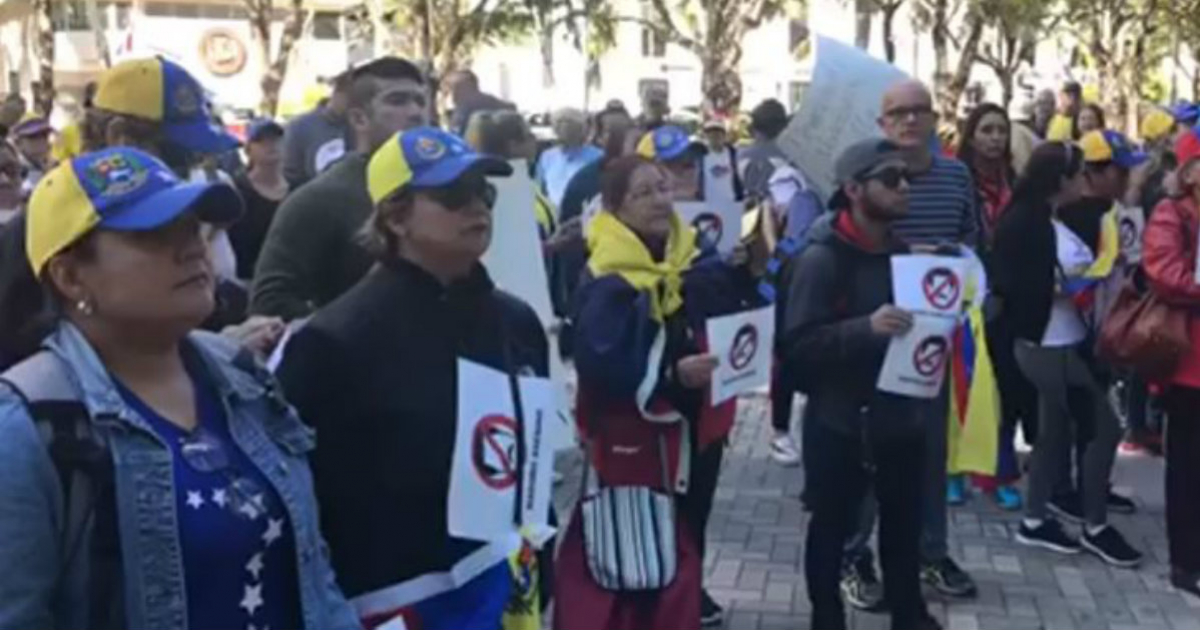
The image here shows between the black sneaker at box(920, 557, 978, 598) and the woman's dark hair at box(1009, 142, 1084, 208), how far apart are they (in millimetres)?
1559

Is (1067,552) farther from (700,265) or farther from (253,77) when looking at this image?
(253,77)

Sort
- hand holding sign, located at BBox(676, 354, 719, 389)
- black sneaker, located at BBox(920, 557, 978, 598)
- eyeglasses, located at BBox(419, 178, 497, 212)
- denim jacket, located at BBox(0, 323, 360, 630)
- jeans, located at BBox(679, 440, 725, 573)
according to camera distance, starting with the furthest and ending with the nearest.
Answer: black sneaker, located at BBox(920, 557, 978, 598)
jeans, located at BBox(679, 440, 725, 573)
hand holding sign, located at BBox(676, 354, 719, 389)
eyeglasses, located at BBox(419, 178, 497, 212)
denim jacket, located at BBox(0, 323, 360, 630)

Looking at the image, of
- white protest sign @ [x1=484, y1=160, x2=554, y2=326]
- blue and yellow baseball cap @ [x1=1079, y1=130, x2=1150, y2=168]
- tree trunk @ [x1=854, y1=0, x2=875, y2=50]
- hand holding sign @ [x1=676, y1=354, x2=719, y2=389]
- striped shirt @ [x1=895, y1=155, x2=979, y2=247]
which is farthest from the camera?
tree trunk @ [x1=854, y1=0, x2=875, y2=50]

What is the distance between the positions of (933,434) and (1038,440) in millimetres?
1407

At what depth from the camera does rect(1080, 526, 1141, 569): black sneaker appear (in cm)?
666

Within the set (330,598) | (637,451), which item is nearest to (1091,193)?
(637,451)

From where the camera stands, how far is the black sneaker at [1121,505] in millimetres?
7566

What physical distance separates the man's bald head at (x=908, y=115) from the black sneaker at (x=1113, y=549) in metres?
2.11

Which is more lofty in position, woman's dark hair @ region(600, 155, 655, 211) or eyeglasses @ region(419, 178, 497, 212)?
eyeglasses @ region(419, 178, 497, 212)

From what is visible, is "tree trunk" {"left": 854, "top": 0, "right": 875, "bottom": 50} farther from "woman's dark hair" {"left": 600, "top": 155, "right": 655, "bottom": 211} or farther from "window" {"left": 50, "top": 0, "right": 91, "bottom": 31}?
"woman's dark hair" {"left": 600, "top": 155, "right": 655, "bottom": 211}

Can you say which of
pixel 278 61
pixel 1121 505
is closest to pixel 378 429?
pixel 1121 505

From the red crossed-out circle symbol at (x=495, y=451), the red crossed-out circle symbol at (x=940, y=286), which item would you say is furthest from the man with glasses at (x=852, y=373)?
the red crossed-out circle symbol at (x=495, y=451)

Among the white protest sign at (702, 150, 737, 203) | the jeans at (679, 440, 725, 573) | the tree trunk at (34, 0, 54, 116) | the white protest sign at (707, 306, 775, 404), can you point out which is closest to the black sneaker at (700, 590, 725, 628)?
the jeans at (679, 440, 725, 573)

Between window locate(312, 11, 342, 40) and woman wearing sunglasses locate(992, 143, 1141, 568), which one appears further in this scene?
window locate(312, 11, 342, 40)
